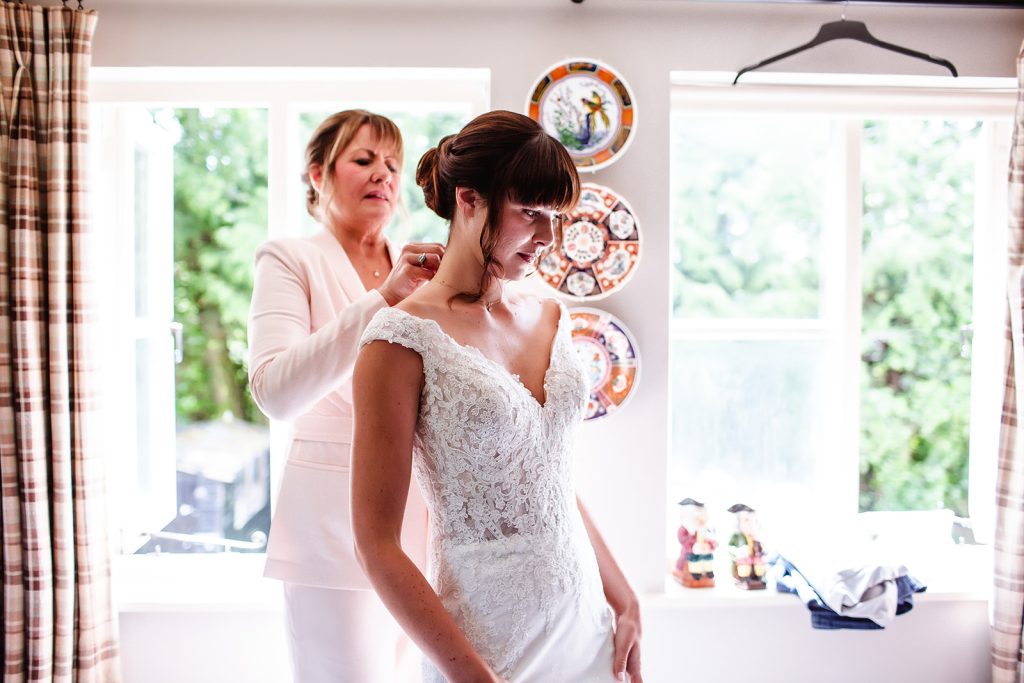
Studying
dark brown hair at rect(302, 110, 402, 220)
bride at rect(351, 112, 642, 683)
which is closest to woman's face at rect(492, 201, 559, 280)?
bride at rect(351, 112, 642, 683)

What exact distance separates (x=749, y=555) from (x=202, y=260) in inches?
78.2

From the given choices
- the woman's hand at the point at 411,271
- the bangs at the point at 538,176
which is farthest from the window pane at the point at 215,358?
the bangs at the point at 538,176

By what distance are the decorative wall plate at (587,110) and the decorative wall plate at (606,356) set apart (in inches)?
17.2

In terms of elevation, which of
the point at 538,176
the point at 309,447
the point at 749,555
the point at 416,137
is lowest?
the point at 749,555

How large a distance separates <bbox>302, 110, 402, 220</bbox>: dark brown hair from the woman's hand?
15.1 inches

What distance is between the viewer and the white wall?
1.97 meters

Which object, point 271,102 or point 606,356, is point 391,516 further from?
point 271,102

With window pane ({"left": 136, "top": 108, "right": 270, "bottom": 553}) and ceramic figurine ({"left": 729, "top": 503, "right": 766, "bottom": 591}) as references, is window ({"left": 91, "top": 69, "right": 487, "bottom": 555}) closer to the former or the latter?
window pane ({"left": 136, "top": 108, "right": 270, "bottom": 553})

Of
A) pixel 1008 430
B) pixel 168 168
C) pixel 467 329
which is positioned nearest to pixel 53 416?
pixel 168 168

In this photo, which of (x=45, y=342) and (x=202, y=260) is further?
(x=202, y=260)

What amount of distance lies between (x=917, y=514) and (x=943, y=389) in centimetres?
44

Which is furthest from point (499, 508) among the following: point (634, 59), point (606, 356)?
point (634, 59)

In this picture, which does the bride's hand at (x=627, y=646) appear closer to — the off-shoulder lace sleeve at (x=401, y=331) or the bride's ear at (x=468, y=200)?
the off-shoulder lace sleeve at (x=401, y=331)

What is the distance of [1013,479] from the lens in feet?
6.68
